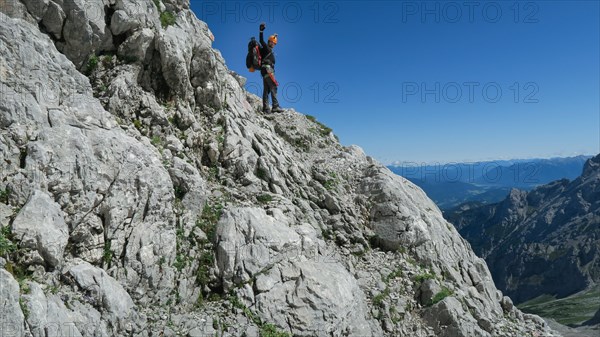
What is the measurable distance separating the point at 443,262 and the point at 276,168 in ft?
41.4

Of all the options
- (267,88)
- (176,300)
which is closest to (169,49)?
(267,88)

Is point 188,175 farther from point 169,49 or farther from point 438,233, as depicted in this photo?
point 438,233

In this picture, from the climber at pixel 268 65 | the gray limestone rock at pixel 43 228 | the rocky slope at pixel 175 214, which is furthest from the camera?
the climber at pixel 268 65

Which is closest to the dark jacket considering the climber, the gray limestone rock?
the climber

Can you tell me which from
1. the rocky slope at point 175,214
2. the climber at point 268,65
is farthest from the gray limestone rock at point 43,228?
the climber at point 268,65

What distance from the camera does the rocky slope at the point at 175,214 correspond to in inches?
495

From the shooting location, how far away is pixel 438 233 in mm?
26391

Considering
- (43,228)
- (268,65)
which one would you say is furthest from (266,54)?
(43,228)

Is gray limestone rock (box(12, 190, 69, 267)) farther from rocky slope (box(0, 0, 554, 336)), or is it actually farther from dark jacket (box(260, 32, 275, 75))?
dark jacket (box(260, 32, 275, 75))

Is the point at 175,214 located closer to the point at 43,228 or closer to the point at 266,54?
the point at 43,228

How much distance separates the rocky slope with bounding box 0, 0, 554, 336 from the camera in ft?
41.3

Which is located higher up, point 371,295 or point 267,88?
point 267,88

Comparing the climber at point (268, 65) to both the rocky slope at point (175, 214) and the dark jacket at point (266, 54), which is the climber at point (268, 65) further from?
the rocky slope at point (175, 214)

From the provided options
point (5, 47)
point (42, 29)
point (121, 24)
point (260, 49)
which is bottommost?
point (5, 47)
